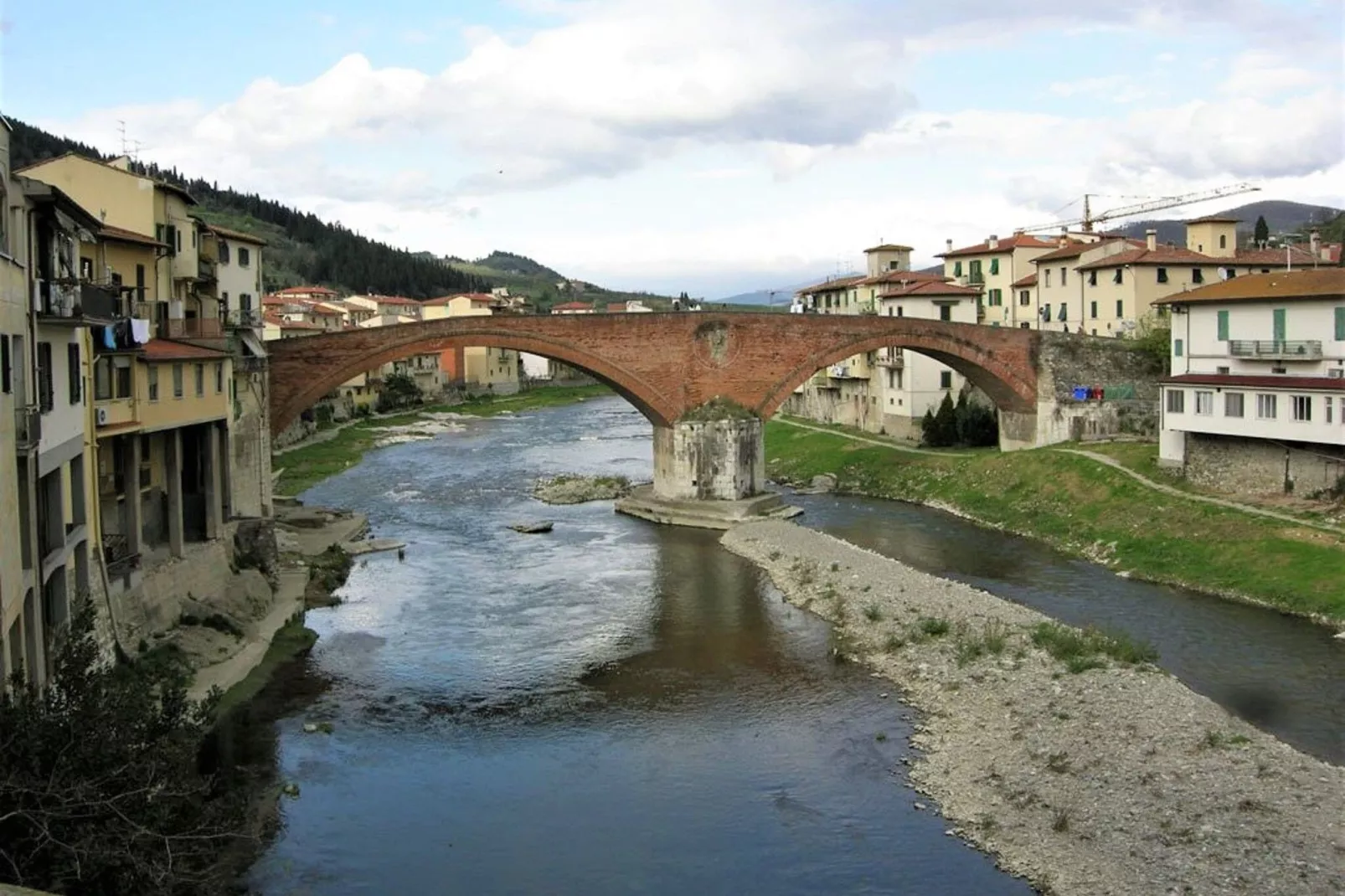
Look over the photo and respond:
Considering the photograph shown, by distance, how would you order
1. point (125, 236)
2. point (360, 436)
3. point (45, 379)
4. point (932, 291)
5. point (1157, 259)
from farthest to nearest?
point (360, 436) → point (932, 291) → point (1157, 259) → point (125, 236) → point (45, 379)

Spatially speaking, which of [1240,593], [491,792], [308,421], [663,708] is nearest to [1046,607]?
[1240,593]

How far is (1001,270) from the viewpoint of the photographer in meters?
54.2

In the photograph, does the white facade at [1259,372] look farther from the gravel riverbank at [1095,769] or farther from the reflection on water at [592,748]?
the reflection on water at [592,748]

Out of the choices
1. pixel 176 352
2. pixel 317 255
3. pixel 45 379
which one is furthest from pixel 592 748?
pixel 317 255

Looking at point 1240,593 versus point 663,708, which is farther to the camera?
point 1240,593

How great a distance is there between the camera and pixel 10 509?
12125 millimetres

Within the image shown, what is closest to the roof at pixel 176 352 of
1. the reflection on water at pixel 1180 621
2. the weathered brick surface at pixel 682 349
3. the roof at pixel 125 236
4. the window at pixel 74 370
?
the roof at pixel 125 236

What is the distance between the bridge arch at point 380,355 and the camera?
1328 inches

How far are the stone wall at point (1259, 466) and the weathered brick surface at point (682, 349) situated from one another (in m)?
12.0

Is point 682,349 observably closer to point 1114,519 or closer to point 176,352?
point 1114,519

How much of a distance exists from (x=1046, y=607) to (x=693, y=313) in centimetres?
1840

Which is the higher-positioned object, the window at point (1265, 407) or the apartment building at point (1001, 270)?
the apartment building at point (1001, 270)

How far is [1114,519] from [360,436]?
40.7m

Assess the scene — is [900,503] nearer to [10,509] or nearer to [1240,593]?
[1240,593]
